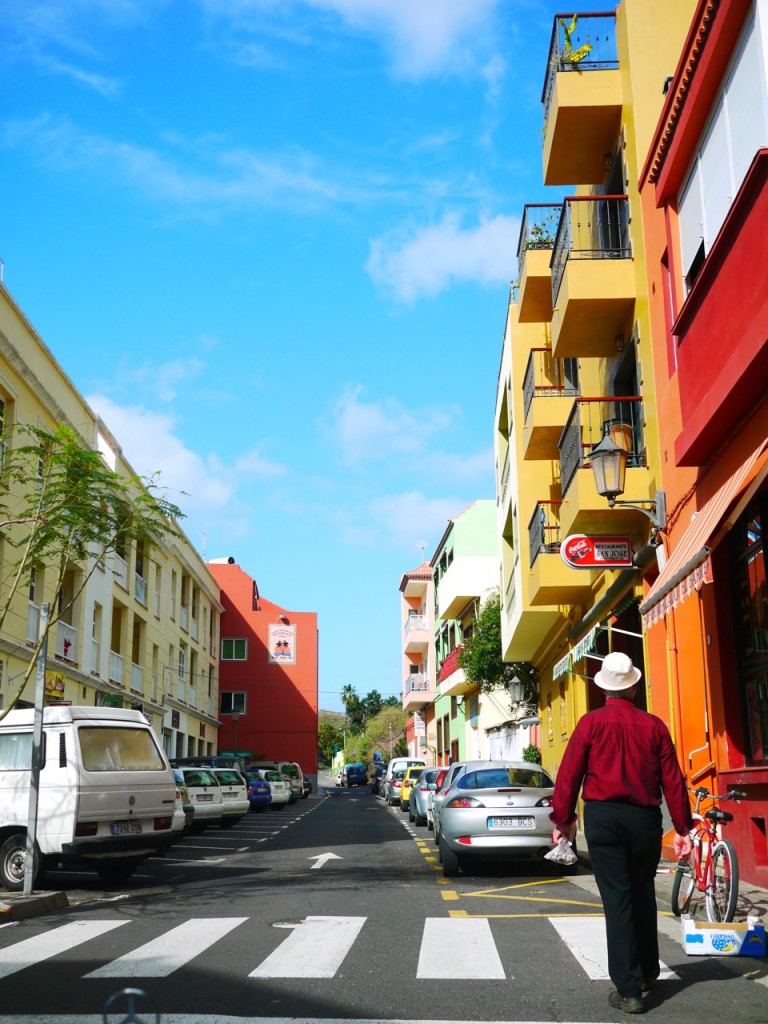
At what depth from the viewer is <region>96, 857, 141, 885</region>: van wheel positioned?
13504 millimetres

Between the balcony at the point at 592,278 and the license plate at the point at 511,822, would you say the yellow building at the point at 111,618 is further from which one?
the balcony at the point at 592,278

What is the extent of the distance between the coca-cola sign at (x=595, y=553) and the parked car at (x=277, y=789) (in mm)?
24117

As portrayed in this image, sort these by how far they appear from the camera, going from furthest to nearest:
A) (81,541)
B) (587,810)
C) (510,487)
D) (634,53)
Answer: (510,487) < (634,53) < (81,541) < (587,810)

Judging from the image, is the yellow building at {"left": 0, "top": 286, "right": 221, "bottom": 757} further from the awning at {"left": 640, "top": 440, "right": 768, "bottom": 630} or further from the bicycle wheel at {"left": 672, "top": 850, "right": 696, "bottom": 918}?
the bicycle wheel at {"left": 672, "top": 850, "right": 696, "bottom": 918}

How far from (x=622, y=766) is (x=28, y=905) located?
6437 mm

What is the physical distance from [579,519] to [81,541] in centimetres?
714

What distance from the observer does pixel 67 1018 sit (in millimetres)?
5441

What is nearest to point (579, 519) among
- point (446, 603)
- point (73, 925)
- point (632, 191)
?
point (632, 191)

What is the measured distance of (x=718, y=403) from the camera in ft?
33.0

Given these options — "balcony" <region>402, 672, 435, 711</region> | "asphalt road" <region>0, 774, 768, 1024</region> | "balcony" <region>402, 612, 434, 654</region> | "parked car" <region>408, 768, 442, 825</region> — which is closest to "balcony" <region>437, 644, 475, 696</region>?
"balcony" <region>402, 672, 435, 711</region>

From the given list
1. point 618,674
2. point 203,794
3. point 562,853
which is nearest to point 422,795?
point 203,794

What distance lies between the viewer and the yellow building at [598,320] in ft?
50.0

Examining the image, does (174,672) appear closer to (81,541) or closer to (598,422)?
(598,422)

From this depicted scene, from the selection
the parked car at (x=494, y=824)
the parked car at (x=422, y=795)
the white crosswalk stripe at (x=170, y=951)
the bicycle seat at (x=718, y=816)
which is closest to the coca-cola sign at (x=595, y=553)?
the parked car at (x=494, y=824)
